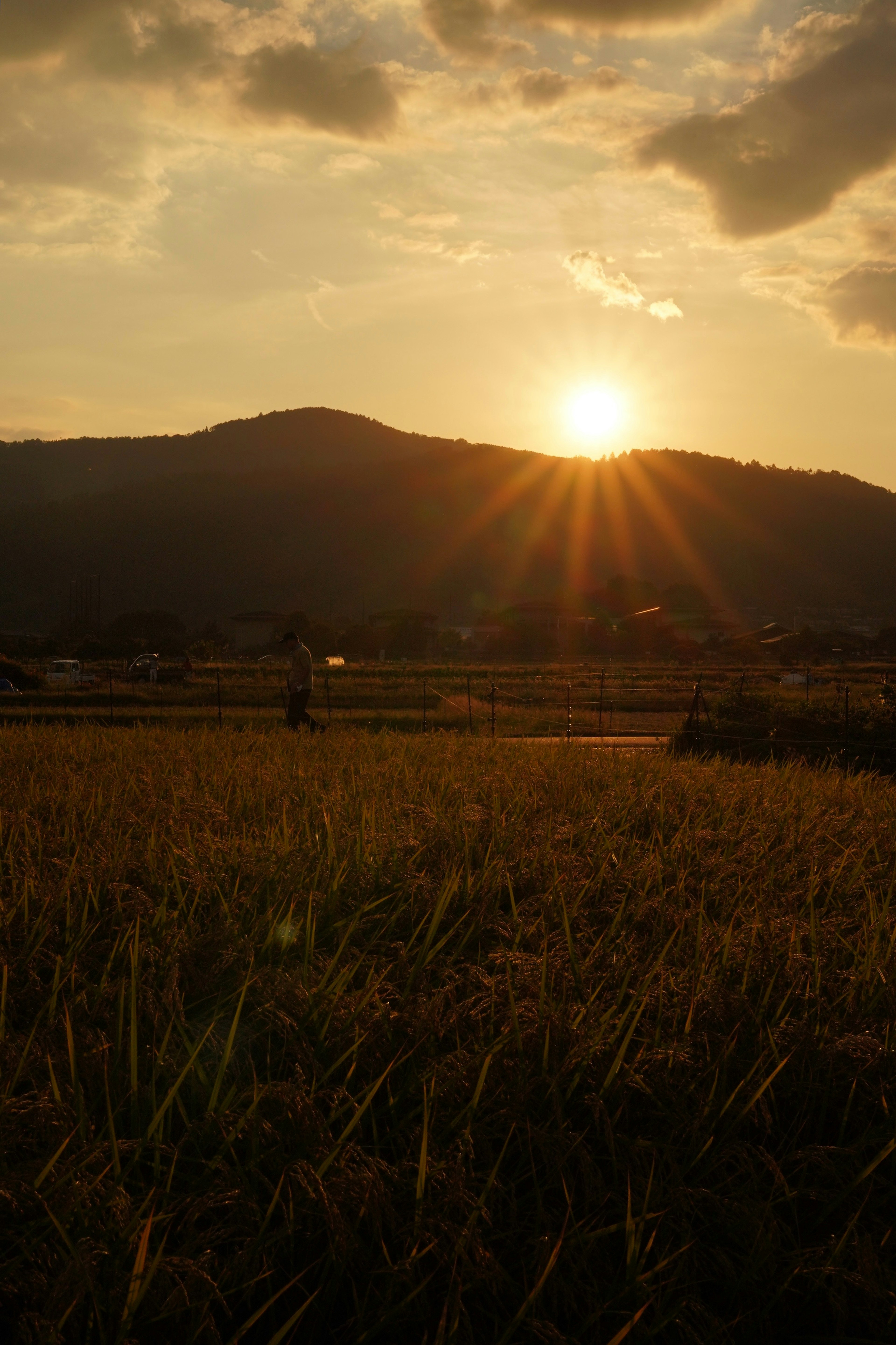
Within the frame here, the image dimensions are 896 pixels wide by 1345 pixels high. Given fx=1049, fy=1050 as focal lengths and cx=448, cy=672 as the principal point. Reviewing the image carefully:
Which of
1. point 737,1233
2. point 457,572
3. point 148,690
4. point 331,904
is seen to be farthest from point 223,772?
point 457,572

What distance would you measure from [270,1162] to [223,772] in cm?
534

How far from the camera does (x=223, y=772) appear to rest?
7766mm

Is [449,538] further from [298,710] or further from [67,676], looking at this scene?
[298,710]

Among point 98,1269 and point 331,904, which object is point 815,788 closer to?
point 331,904

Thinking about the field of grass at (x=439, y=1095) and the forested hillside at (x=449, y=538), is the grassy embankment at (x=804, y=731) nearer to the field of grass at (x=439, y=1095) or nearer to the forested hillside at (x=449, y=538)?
the field of grass at (x=439, y=1095)

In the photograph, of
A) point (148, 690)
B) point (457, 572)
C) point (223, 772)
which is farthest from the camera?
point (457, 572)

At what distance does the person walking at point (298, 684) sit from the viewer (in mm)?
13578

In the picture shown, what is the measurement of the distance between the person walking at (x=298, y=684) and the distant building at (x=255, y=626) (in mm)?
89686

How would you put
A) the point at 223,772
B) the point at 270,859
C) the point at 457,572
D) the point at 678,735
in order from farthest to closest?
the point at 457,572, the point at 678,735, the point at 223,772, the point at 270,859

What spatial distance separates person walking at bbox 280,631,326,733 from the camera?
13578mm

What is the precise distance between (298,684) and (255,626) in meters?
94.4

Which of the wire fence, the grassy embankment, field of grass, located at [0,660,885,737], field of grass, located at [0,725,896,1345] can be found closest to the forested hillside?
field of grass, located at [0,660,885,737]

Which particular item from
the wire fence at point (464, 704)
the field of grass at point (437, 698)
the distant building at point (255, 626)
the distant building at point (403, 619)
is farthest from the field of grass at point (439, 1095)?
the distant building at point (255, 626)

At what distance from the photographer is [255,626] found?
106 metres
